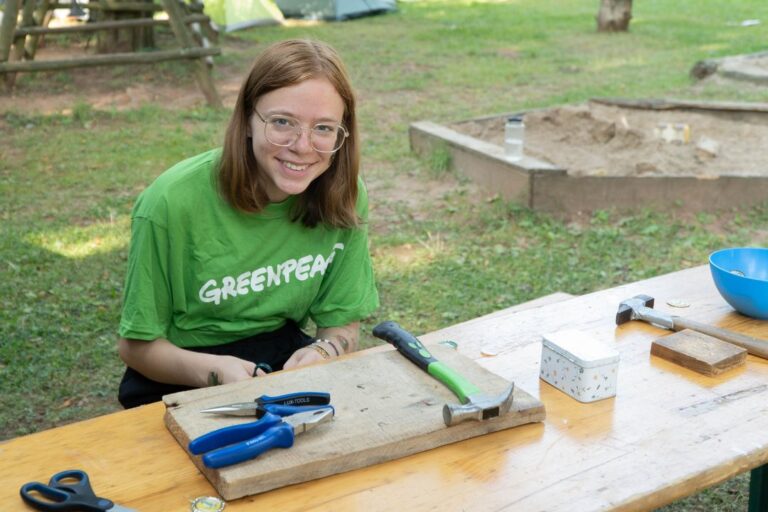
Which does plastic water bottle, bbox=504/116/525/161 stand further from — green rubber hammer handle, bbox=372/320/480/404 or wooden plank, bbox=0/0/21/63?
wooden plank, bbox=0/0/21/63

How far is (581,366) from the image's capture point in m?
1.72

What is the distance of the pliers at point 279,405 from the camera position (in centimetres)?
155

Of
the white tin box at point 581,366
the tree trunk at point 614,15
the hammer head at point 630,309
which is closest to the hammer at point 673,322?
the hammer head at point 630,309

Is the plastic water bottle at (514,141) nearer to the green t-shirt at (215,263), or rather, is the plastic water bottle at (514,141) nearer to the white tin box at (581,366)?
the green t-shirt at (215,263)

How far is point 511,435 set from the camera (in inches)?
63.7

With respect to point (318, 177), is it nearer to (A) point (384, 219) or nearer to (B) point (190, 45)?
(A) point (384, 219)

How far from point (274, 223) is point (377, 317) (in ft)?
6.50

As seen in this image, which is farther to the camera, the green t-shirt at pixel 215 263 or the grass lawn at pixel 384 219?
the grass lawn at pixel 384 219

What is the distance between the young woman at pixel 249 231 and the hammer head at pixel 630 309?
0.66 m

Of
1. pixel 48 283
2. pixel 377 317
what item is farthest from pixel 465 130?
pixel 48 283

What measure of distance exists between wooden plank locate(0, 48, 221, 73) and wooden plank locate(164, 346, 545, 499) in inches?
233

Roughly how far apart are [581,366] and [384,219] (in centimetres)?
363

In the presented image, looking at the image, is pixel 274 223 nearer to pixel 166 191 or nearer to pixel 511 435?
pixel 166 191

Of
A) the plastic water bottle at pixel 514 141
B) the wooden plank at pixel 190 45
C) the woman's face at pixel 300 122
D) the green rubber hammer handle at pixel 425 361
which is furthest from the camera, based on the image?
the wooden plank at pixel 190 45
